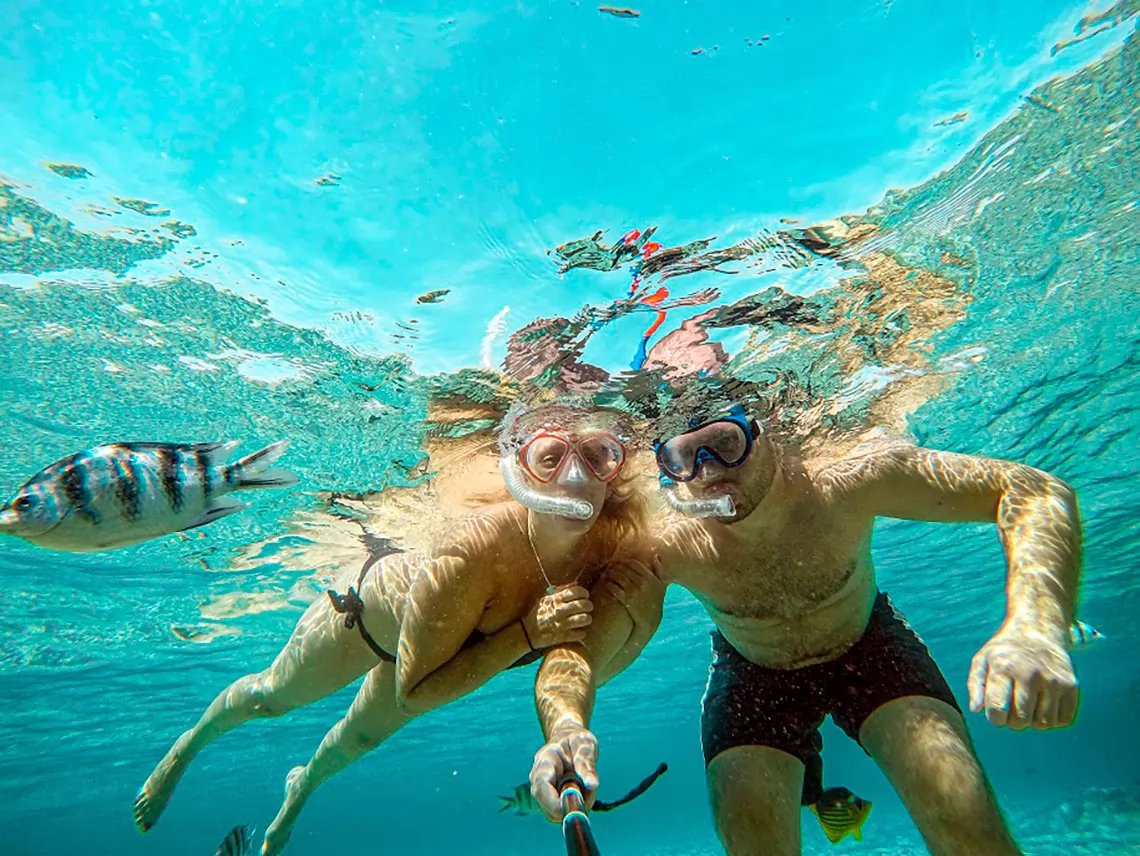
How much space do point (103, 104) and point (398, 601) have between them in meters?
5.12

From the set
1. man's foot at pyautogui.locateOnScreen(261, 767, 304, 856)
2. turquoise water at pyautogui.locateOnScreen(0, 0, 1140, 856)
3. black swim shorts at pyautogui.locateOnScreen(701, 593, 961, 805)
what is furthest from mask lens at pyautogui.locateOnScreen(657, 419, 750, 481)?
man's foot at pyautogui.locateOnScreen(261, 767, 304, 856)

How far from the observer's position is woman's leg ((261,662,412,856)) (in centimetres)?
662

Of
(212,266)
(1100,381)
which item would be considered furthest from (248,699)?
(1100,381)

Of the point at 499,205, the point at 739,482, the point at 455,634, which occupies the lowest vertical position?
the point at 455,634

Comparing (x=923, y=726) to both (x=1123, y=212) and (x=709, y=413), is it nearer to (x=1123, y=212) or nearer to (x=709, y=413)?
(x=709, y=413)

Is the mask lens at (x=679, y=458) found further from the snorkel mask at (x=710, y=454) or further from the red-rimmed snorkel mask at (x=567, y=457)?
the red-rimmed snorkel mask at (x=567, y=457)

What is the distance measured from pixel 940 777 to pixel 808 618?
4.58 ft

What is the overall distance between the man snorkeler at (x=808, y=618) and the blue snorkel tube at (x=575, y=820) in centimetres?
86

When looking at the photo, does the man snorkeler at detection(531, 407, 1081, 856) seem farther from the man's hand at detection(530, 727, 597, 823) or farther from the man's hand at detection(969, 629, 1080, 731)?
the man's hand at detection(969, 629, 1080, 731)

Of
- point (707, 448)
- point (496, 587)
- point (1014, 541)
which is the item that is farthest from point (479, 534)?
point (1014, 541)

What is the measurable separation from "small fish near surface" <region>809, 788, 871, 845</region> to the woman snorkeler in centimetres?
248

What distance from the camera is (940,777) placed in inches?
159

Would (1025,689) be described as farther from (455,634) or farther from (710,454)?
(455,634)

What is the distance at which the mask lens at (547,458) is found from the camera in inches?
183
